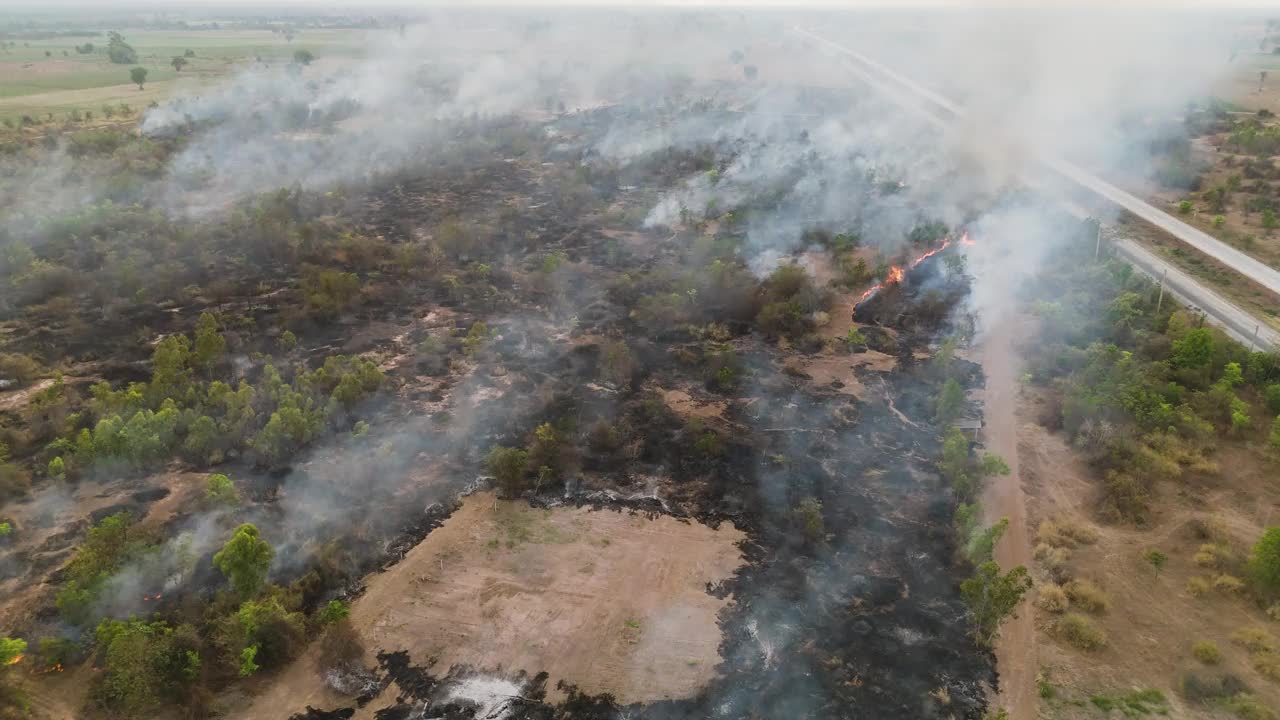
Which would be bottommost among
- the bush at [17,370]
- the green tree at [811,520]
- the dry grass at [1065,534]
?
the dry grass at [1065,534]

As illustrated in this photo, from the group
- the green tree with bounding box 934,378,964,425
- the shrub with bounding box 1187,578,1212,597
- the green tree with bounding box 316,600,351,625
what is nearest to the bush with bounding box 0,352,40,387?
the green tree with bounding box 316,600,351,625

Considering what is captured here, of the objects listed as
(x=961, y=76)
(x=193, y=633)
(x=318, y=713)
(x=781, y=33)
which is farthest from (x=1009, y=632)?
(x=781, y=33)

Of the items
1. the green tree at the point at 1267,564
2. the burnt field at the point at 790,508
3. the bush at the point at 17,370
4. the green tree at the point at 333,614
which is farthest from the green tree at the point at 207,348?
the green tree at the point at 1267,564

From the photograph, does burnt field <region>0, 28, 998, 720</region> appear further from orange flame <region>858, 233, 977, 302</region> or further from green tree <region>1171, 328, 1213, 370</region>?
green tree <region>1171, 328, 1213, 370</region>

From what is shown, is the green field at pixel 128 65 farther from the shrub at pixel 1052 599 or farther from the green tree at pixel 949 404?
the shrub at pixel 1052 599

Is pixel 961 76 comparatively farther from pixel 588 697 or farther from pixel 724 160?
pixel 588 697

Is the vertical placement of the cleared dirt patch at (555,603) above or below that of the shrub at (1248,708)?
above
